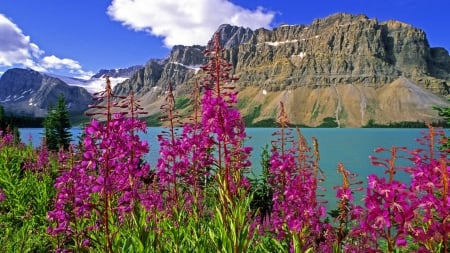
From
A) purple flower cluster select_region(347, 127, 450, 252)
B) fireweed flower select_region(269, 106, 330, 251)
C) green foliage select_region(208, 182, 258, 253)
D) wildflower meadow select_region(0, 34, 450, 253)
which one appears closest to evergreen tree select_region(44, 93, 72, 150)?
wildflower meadow select_region(0, 34, 450, 253)

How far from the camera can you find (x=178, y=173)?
721 cm

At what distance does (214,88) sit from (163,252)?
9.09 feet

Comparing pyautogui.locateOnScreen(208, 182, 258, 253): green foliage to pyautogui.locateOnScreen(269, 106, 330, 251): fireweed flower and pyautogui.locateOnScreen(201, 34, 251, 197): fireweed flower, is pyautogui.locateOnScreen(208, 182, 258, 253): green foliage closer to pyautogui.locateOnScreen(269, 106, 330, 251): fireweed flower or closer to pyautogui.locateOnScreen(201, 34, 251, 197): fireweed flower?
pyautogui.locateOnScreen(201, 34, 251, 197): fireweed flower

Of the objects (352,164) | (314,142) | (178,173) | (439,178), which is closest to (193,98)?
(178,173)

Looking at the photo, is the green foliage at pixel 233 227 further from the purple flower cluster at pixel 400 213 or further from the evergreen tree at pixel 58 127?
the evergreen tree at pixel 58 127

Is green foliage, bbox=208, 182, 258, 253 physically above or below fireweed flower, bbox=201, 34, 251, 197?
below

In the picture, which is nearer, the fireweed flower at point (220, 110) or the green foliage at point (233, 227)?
the green foliage at point (233, 227)

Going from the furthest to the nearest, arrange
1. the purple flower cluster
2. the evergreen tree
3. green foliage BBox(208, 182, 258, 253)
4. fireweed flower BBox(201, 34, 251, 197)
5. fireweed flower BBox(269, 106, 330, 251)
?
the evergreen tree
fireweed flower BBox(269, 106, 330, 251)
fireweed flower BBox(201, 34, 251, 197)
green foliage BBox(208, 182, 258, 253)
the purple flower cluster

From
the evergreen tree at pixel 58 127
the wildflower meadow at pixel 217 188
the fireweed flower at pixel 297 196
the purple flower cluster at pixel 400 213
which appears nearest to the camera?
the purple flower cluster at pixel 400 213

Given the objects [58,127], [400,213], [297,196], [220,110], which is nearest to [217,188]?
[220,110]

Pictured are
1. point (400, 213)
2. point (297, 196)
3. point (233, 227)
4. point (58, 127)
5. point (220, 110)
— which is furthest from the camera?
point (58, 127)

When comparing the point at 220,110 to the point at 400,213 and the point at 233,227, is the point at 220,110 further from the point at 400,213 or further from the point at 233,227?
the point at 400,213

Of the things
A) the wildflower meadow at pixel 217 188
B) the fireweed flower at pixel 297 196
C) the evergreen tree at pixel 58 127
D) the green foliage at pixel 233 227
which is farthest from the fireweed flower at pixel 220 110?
the evergreen tree at pixel 58 127

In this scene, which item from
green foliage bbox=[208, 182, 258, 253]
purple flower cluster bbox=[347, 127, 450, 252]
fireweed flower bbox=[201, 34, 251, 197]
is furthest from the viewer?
fireweed flower bbox=[201, 34, 251, 197]
